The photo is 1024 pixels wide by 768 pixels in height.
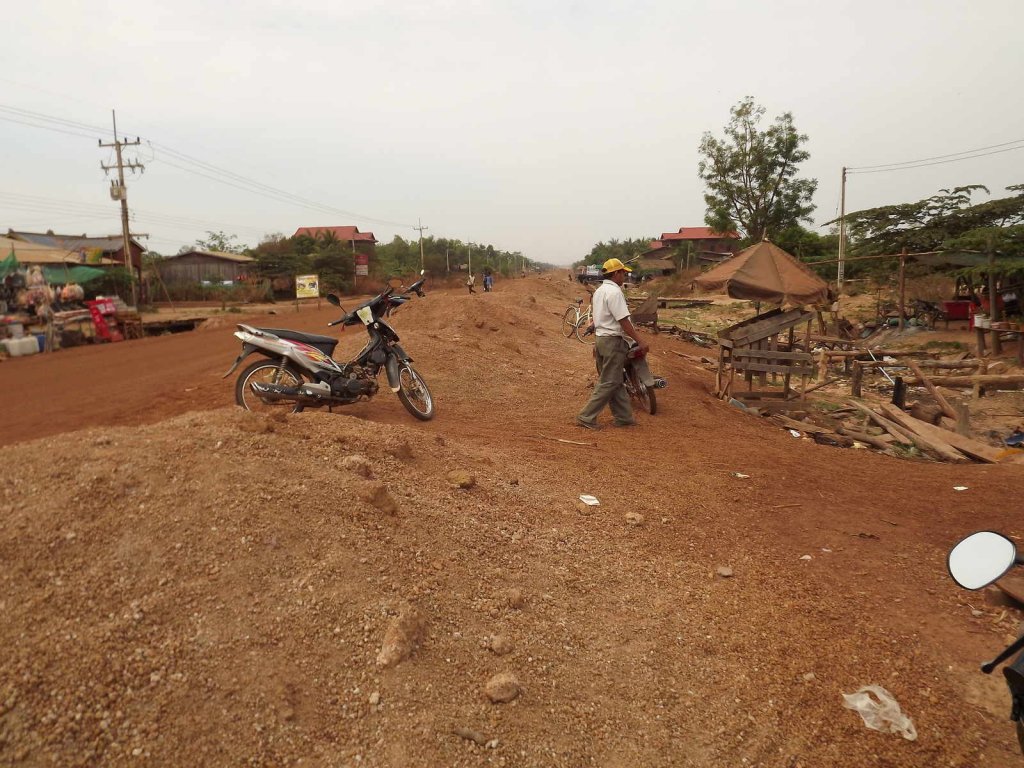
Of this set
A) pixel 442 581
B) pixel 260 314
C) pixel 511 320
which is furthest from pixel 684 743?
pixel 260 314

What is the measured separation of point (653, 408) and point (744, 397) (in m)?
2.13

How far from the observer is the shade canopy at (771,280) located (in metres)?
7.70

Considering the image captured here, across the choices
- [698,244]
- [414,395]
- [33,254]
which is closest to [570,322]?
[414,395]

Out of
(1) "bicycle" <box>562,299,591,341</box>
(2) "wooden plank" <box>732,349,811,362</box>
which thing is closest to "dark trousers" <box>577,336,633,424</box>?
(2) "wooden plank" <box>732,349,811,362</box>

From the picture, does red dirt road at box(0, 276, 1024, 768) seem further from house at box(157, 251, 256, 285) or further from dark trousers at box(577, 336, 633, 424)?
house at box(157, 251, 256, 285)

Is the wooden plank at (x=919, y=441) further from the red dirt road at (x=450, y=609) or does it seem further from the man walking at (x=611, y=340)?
the man walking at (x=611, y=340)

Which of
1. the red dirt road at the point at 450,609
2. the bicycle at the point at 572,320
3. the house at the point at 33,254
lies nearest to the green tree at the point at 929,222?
the bicycle at the point at 572,320

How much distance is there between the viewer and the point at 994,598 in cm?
303

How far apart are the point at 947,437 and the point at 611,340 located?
13.2ft

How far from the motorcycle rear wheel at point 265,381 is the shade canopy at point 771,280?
5279mm

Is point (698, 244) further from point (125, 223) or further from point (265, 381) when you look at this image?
point (265, 381)

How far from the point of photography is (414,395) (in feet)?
21.2

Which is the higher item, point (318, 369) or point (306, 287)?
point (306, 287)

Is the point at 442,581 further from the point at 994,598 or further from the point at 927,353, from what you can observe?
the point at 927,353
